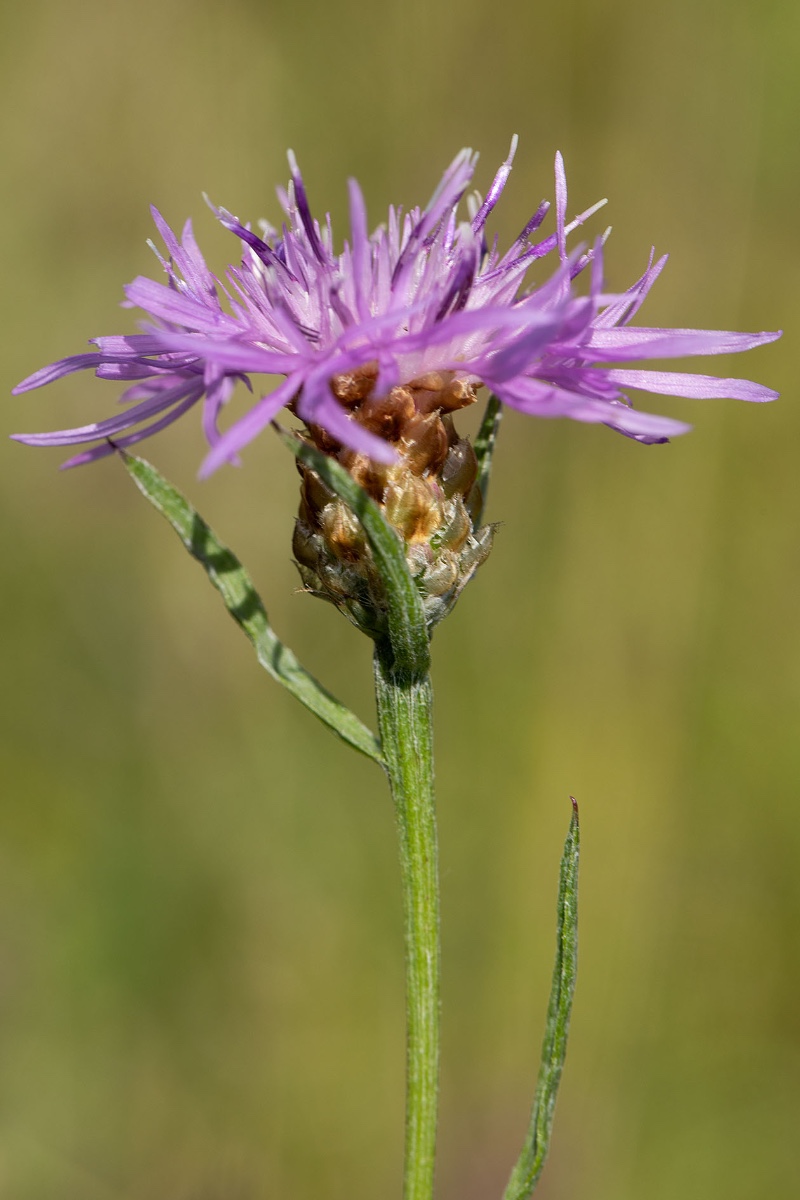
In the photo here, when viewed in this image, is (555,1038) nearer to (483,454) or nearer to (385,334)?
(483,454)

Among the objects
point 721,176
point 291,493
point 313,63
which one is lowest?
point 291,493

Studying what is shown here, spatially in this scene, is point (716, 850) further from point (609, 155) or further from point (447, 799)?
point (609, 155)

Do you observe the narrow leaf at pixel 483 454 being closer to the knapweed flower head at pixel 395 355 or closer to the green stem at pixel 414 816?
the knapweed flower head at pixel 395 355

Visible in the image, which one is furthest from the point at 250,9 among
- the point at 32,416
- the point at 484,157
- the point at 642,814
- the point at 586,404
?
the point at 586,404

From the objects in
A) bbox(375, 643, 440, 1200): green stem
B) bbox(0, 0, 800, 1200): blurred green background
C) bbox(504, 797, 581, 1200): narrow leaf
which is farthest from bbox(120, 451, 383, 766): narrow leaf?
bbox(0, 0, 800, 1200): blurred green background

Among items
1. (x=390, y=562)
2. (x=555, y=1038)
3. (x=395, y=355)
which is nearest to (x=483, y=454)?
(x=395, y=355)

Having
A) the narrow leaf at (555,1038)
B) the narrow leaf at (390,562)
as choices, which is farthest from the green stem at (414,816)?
the narrow leaf at (555,1038)

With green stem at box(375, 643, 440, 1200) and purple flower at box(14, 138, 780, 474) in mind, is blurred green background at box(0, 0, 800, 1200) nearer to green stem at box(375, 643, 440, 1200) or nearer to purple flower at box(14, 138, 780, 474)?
green stem at box(375, 643, 440, 1200)
